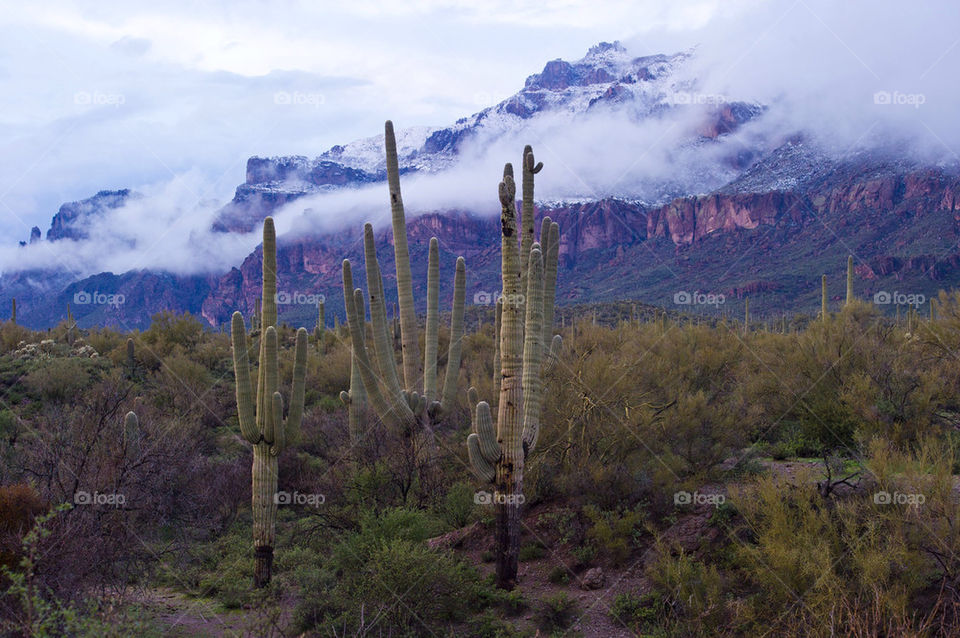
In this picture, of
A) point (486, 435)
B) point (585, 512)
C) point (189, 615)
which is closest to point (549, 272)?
point (486, 435)

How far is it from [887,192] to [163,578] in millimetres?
98248

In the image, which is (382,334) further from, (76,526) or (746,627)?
(746,627)

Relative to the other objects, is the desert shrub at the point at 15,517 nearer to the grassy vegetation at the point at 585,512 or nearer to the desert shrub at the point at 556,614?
the grassy vegetation at the point at 585,512

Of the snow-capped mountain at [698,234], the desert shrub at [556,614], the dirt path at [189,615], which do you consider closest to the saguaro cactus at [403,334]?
the dirt path at [189,615]

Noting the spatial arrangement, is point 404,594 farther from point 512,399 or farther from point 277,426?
point 277,426

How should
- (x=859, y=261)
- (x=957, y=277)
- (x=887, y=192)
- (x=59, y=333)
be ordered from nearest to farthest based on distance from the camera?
1. (x=59, y=333)
2. (x=957, y=277)
3. (x=859, y=261)
4. (x=887, y=192)

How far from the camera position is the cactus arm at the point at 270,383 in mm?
10367

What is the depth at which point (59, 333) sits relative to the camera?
32094mm

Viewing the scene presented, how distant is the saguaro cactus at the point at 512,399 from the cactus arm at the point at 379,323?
442 cm

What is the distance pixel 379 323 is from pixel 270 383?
382cm

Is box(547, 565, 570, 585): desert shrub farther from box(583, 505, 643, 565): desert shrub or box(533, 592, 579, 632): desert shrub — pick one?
box(533, 592, 579, 632): desert shrub

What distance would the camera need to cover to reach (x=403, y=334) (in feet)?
47.2

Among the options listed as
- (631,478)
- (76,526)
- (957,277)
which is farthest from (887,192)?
(76,526)

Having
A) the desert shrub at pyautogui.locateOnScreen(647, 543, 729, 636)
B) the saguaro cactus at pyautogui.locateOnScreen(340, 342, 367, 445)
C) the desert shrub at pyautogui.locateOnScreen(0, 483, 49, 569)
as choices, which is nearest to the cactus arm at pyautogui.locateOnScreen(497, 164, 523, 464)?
the desert shrub at pyautogui.locateOnScreen(647, 543, 729, 636)
